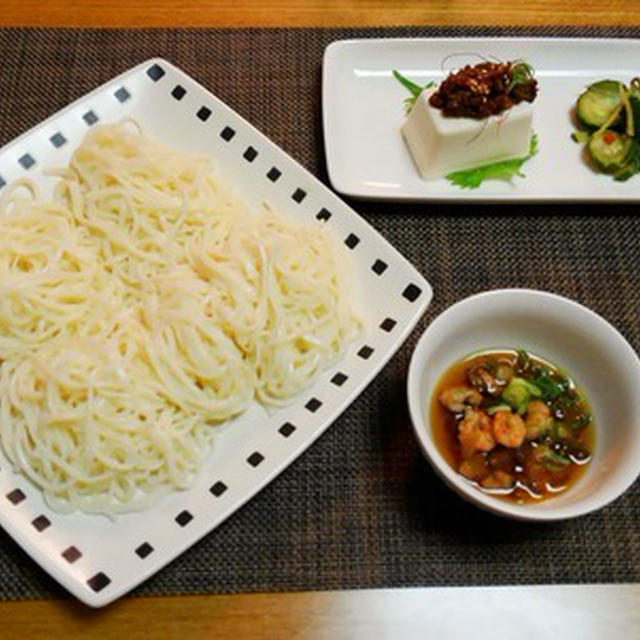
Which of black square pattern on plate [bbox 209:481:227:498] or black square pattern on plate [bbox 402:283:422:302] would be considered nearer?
black square pattern on plate [bbox 209:481:227:498]

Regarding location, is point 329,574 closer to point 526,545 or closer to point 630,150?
point 526,545

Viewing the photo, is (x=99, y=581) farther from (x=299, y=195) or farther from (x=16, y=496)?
(x=299, y=195)

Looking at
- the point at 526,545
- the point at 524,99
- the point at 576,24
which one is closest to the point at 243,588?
the point at 526,545

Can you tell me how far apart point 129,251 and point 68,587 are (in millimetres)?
741

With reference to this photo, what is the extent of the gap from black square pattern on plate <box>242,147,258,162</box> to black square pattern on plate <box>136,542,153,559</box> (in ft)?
3.18

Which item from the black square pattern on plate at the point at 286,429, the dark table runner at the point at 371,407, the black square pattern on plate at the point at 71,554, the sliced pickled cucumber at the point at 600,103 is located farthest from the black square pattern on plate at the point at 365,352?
the sliced pickled cucumber at the point at 600,103

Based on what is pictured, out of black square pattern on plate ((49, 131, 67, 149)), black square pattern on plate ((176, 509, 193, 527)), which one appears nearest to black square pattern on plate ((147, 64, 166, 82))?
black square pattern on plate ((49, 131, 67, 149))

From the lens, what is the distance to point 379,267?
1.74 metres

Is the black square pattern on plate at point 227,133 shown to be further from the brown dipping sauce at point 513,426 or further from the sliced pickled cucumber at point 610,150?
the sliced pickled cucumber at point 610,150

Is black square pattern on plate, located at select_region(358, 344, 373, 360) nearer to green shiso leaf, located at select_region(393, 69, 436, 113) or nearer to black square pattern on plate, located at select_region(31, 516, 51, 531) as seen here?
black square pattern on plate, located at select_region(31, 516, 51, 531)

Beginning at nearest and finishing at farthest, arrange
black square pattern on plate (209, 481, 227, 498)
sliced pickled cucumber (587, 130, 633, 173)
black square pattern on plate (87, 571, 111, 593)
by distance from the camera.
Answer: black square pattern on plate (87, 571, 111, 593) < black square pattern on plate (209, 481, 227, 498) < sliced pickled cucumber (587, 130, 633, 173)

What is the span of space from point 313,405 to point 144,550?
0.44 m

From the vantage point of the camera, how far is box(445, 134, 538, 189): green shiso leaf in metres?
2.00

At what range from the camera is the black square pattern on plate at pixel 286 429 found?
5.09ft
